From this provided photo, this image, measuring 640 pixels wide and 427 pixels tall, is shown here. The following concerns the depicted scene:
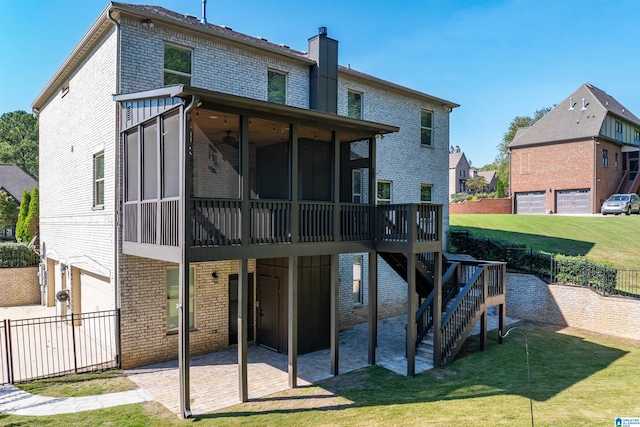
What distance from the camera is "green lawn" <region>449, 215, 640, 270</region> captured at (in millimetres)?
18688

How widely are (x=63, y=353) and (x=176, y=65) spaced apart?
26.3 ft

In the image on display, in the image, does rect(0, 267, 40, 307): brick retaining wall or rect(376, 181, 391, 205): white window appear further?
rect(0, 267, 40, 307): brick retaining wall

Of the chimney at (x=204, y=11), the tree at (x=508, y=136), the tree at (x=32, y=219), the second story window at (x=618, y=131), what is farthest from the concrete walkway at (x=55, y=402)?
the tree at (x=508, y=136)

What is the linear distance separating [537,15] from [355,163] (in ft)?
33.9

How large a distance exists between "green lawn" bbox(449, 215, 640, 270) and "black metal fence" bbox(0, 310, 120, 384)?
52.0 feet

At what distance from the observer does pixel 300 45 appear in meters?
13.8

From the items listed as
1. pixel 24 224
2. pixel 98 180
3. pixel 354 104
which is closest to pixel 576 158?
pixel 354 104

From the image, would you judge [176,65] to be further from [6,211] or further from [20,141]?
[20,141]

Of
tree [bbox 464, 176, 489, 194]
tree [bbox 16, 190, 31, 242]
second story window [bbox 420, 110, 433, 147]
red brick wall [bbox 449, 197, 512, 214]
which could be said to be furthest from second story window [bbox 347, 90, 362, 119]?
tree [bbox 464, 176, 489, 194]

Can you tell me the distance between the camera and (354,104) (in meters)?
14.5

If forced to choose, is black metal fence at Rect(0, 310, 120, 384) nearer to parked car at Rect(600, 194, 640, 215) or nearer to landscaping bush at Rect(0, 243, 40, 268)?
landscaping bush at Rect(0, 243, 40, 268)

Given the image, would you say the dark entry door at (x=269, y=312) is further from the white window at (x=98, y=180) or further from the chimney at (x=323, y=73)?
the chimney at (x=323, y=73)

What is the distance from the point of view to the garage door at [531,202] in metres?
33.6

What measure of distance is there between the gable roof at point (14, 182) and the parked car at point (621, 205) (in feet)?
145
